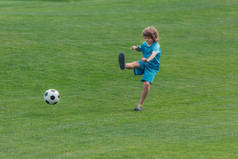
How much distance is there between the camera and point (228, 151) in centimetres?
734

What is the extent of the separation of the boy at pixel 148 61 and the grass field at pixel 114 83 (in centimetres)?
56

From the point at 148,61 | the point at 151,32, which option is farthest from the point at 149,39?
the point at 148,61

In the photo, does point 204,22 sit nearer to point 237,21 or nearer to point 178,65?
point 237,21

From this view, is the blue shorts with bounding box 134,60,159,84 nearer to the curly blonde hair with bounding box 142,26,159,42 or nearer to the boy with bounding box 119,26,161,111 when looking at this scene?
the boy with bounding box 119,26,161,111

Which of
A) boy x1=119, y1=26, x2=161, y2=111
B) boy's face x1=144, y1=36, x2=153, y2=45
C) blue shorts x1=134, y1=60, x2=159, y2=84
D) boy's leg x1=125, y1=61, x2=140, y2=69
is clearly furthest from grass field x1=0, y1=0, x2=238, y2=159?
boy's face x1=144, y1=36, x2=153, y2=45

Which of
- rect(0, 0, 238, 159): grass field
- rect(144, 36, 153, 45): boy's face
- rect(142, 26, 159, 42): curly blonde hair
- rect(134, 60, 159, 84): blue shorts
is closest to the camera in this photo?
rect(0, 0, 238, 159): grass field

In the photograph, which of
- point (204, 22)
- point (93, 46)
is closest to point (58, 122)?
point (93, 46)

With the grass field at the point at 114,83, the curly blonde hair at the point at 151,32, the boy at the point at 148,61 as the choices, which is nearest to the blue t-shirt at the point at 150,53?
the boy at the point at 148,61

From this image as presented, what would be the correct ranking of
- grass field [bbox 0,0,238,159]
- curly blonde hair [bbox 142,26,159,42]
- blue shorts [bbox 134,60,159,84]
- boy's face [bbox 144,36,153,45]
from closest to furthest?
1. grass field [bbox 0,0,238,159]
2. curly blonde hair [bbox 142,26,159,42]
3. boy's face [bbox 144,36,153,45]
4. blue shorts [bbox 134,60,159,84]

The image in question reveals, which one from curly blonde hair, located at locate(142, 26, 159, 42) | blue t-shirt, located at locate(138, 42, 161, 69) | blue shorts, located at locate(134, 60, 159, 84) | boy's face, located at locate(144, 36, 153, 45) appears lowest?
blue shorts, located at locate(134, 60, 159, 84)

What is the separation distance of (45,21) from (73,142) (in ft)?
47.2

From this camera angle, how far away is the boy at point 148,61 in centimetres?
1062

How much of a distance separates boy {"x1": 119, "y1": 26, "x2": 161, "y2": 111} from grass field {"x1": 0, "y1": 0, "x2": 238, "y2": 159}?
22.0 inches

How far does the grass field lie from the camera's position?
7785 mm
